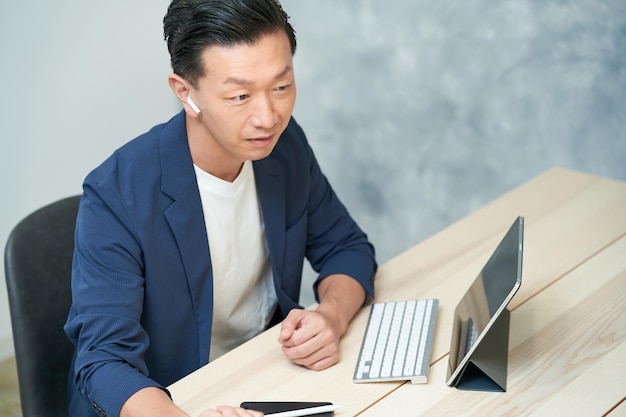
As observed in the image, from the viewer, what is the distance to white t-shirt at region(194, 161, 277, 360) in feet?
5.64

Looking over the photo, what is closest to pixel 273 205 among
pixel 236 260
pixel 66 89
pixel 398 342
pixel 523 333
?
pixel 236 260

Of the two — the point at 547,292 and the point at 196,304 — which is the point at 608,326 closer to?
the point at 547,292

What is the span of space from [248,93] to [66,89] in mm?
1744

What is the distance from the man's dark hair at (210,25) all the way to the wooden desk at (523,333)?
0.54 m

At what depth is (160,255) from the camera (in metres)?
1.59

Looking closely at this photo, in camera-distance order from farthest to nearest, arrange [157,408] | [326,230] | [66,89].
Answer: [66,89] → [326,230] → [157,408]

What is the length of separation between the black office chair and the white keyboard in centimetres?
64

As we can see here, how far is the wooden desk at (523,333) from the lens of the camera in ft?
4.40

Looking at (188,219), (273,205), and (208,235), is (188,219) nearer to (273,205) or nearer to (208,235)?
(208,235)

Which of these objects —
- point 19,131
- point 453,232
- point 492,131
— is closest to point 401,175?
point 492,131

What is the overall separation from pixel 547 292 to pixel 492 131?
1188 mm

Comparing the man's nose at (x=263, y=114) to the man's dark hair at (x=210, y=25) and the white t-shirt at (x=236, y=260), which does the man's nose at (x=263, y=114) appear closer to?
the man's dark hair at (x=210, y=25)

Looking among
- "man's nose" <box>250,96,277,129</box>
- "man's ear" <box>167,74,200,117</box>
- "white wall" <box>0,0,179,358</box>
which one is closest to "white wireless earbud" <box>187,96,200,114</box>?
"man's ear" <box>167,74,200,117</box>

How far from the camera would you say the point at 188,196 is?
1624 millimetres
